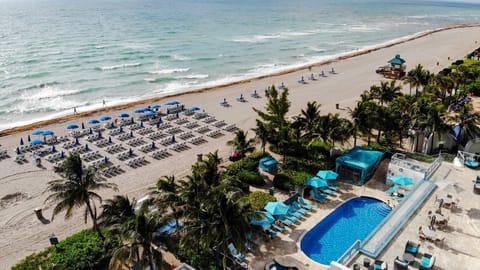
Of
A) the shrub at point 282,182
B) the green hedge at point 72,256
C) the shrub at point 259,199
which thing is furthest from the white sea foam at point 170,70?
the green hedge at point 72,256

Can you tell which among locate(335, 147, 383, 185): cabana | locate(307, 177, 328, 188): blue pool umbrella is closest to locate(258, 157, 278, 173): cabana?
locate(307, 177, 328, 188): blue pool umbrella

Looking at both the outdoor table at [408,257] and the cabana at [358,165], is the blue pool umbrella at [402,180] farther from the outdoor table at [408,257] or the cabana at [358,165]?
the outdoor table at [408,257]

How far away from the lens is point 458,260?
15.2 metres

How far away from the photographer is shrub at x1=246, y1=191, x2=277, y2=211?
71.3 feet

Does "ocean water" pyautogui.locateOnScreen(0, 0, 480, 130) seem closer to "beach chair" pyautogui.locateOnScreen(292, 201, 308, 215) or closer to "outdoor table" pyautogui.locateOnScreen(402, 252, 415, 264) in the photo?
"beach chair" pyautogui.locateOnScreen(292, 201, 308, 215)

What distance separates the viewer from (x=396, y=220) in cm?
1809

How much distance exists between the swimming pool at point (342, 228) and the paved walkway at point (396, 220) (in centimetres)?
222

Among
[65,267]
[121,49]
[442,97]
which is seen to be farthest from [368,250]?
[121,49]

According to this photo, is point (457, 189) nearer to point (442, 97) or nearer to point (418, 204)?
point (418, 204)

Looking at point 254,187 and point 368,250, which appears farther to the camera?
point 254,187

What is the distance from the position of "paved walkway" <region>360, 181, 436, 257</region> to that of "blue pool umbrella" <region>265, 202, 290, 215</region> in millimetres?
5064

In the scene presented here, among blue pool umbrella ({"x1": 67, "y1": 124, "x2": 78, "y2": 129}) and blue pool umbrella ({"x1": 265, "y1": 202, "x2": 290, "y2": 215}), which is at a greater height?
blue pool umbrella ({"x1": 67, "y1": 124, "x2": 78, "y2": 129})

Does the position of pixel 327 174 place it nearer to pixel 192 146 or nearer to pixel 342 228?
pixel 342 228

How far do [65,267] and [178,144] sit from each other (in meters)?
17.0
